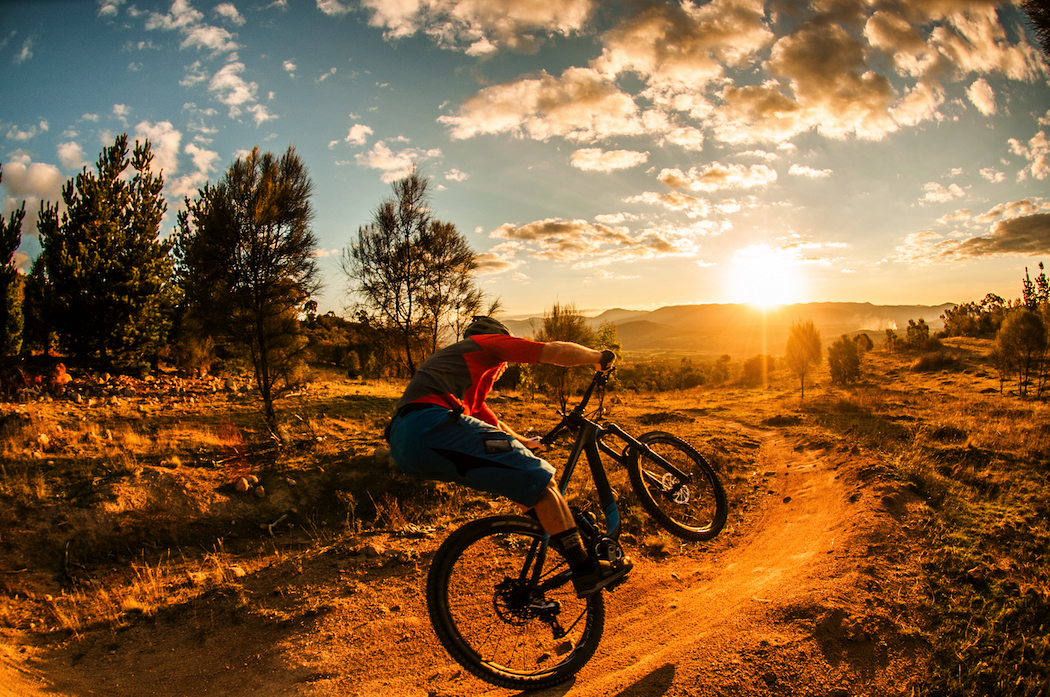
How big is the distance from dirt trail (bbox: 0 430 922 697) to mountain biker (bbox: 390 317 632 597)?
3.95 ft

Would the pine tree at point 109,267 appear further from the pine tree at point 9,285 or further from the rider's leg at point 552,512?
the rider's leg at point 552,512

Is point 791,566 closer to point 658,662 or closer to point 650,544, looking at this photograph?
point 650,544

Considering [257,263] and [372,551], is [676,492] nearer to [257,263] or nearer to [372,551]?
[372,551]

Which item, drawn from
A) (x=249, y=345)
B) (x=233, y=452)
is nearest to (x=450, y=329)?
(x=249, y=345)

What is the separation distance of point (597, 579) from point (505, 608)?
0.81 metres

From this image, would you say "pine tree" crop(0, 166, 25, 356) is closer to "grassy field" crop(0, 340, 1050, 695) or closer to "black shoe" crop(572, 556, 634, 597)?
"grassy field" crop(0, 340, 1050, 695)

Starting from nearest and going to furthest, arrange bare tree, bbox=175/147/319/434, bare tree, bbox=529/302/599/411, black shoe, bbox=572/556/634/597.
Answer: black shoe, bbox=572/556/634/597, bare tree, bbox=175/147/319/434, bare tree, bbox=529/302/599/411

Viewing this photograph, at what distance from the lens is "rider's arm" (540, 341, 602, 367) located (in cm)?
362

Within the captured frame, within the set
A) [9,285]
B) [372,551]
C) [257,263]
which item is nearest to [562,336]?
[257,263]

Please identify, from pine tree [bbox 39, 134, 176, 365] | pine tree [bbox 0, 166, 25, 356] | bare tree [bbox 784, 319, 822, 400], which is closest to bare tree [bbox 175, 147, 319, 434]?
pine tree [bbox 39, 134, 176, 365]

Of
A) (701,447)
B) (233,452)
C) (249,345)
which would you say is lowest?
(701,447)

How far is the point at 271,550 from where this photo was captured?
7.85m

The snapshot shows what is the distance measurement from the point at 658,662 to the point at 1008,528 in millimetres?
6300

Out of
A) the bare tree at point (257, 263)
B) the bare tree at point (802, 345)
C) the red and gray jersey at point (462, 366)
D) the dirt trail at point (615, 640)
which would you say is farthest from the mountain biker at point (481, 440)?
the bare tree at point (802, 345)
